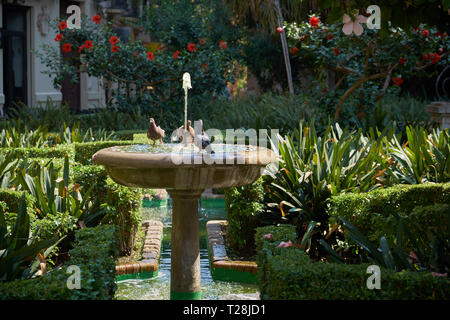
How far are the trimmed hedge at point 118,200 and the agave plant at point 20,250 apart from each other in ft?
4.65

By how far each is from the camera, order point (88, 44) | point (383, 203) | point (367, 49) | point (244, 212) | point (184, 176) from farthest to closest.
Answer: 1. point (88, 44)
2. point (367, 49)
3. point (244, 212)
4. point (383, 203)
5. point (184, 176)

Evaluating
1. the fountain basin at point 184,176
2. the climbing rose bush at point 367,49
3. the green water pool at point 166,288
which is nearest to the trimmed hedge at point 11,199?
the fountain basin at point 184,176

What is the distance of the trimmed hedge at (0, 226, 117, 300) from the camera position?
138 inches

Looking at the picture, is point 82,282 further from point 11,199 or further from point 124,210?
point 124,210

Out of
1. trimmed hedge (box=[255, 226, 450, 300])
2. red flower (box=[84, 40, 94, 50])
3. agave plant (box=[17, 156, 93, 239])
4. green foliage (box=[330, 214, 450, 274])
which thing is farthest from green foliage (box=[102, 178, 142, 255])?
red flower (box=[84, 40, 94, 50])

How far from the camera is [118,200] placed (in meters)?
6.35

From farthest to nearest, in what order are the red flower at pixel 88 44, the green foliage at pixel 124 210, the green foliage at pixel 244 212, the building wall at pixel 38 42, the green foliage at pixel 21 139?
the building wall at pixel 38 42 → the red flower at pixel 88 44 → the green foliage at pixel 21 139 → the green foliage at pixel 244 212 → the green foliage at pixel 124 210

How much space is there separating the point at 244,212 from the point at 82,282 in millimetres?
2923

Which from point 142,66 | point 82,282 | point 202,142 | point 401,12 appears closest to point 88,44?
point 142,66

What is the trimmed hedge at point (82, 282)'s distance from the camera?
351 cm

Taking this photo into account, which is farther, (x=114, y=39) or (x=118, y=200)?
(x=114, y=39)

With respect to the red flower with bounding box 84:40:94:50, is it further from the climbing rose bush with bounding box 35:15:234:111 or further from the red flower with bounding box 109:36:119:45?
the red flower with bounding box 109:36:119:45

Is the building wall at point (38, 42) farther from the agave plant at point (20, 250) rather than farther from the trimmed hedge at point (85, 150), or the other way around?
the agave plant at point (20, 250)
